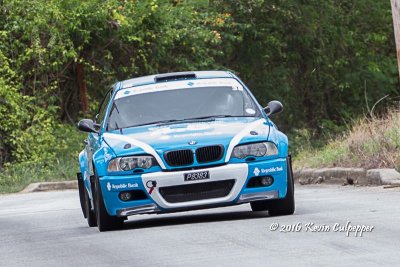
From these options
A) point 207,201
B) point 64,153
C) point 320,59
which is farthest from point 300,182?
Answer: point 320,59

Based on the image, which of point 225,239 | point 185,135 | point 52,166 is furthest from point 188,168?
point 52,166

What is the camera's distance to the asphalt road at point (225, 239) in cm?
975

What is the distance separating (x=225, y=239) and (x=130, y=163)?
2.16 meters

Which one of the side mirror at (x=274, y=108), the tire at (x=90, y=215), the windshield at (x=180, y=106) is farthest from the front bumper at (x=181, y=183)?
the side mirror at (x=274, y=108)

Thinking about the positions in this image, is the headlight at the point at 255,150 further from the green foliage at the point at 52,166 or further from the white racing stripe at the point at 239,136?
the green foliage at the point at 52,166

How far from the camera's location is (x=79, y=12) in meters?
32.0

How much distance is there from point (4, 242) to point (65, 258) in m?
2.45

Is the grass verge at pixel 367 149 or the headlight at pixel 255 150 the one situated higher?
the headlight at pixel 255 150

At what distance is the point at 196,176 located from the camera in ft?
42.3

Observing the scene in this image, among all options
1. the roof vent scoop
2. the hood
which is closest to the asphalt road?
the hood

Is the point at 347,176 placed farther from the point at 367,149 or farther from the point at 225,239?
the point at 225,239

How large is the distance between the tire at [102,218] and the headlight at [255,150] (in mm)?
1435

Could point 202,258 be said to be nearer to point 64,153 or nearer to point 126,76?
point 64,153

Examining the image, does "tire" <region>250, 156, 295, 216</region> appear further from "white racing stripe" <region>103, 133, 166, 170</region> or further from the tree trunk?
the tree trunk
